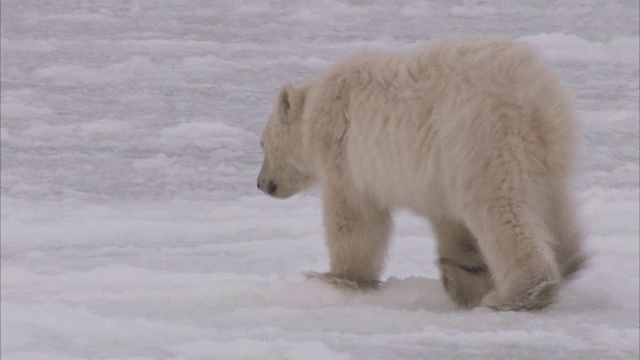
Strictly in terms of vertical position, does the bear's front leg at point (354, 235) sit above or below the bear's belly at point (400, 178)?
below

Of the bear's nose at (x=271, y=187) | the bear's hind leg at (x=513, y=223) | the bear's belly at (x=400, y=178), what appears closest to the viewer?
the bear's hind leg at (x=513, y=223)

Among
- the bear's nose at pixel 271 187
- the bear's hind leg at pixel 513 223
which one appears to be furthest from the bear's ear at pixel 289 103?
the bear's hind leg at pixel 513 223

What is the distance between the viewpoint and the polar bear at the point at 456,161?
4.29 meters

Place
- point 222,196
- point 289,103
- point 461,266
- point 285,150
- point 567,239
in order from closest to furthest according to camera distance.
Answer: point 567,239
point 461,266
point 289,103
point 285,150
point 222,196

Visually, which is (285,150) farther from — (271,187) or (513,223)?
(513,223)

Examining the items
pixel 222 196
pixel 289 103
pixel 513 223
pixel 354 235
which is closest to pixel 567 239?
pixel 513 223

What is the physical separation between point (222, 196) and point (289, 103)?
2270 mm

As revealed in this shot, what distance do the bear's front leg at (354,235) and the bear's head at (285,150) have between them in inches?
18.7

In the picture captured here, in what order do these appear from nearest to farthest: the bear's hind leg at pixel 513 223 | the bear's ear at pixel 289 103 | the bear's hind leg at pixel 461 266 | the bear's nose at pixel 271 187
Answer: the bear's hind leg at pixel 513 223 → the bear's hind leg at pixel 461 266 → the bear's ear at pixel 289 103 → the bear's nose at pixel 271 187

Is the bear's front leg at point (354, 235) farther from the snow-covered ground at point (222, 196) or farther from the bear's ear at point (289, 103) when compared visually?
the bear's ear at point (289, 103)

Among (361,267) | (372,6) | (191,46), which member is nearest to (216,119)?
(191,46)

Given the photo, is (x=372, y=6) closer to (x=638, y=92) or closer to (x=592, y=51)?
(x=592, y=51)

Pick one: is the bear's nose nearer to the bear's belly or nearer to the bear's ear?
the bear's ear

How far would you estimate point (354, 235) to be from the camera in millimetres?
4910
